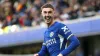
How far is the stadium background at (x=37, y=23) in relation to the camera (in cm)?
1441

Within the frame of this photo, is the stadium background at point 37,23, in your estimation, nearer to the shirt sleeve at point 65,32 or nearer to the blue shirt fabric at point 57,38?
the blue shirt fabric at point 57,38

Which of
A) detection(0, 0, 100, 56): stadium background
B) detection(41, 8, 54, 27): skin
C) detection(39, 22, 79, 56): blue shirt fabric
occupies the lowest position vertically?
detection(0, 0, 100, 56): stadium background

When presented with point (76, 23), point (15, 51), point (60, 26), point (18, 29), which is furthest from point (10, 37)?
point (60, 26)

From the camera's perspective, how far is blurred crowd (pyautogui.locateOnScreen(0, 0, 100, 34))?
578 inches

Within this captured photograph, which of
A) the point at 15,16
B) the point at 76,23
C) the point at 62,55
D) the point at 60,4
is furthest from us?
the point at 15,16

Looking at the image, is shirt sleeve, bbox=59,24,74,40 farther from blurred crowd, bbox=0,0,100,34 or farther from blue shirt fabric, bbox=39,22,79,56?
blurred crowd, bbox=0,0,100,34

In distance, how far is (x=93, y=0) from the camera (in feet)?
48.3

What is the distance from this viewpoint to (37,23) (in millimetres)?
16062

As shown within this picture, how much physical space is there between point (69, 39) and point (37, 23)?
31.1 ft

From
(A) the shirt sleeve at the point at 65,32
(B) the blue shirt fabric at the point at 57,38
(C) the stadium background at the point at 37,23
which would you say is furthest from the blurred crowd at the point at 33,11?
(A) the shirt sleeve at the point at 65,32

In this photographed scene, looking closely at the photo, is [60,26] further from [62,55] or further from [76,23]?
[76,23]

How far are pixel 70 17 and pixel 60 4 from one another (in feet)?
4.24

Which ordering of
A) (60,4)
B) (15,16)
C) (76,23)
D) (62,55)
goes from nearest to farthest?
(62,55) → (76,23) → (60,4) → (15,16)

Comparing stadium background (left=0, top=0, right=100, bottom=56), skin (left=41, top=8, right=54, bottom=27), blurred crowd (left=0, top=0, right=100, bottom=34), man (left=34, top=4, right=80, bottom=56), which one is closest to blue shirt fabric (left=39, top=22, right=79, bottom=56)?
man (left=34, top=4, right=80, bottom=56)
